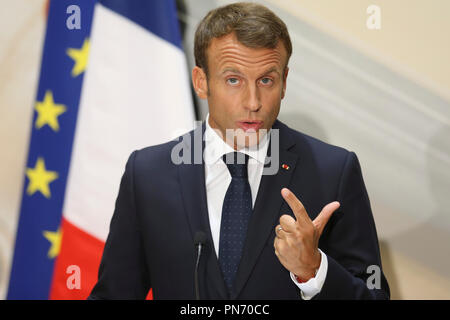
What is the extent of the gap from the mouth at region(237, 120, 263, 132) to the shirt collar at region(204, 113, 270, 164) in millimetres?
90

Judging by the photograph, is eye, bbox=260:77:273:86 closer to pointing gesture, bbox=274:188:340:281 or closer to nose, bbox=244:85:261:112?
nose, bbox=244:85:261:112

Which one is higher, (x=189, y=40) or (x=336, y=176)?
(x=189, y=40)

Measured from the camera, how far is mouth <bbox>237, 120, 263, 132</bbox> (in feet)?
5.66

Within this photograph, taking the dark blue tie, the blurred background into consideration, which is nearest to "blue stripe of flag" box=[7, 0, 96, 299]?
the blurred background

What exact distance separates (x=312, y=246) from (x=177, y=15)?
159 centimetres

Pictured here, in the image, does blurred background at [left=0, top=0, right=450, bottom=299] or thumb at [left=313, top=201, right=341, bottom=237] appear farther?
blurred background at [left=0, top=0, right=450, bottom=299]

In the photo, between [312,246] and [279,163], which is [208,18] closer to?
[279,163]

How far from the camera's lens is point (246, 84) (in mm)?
1732

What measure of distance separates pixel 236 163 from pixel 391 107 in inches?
39.2

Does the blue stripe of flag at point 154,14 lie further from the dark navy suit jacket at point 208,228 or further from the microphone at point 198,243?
the microphone at point 198,243

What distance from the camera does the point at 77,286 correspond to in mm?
2590
